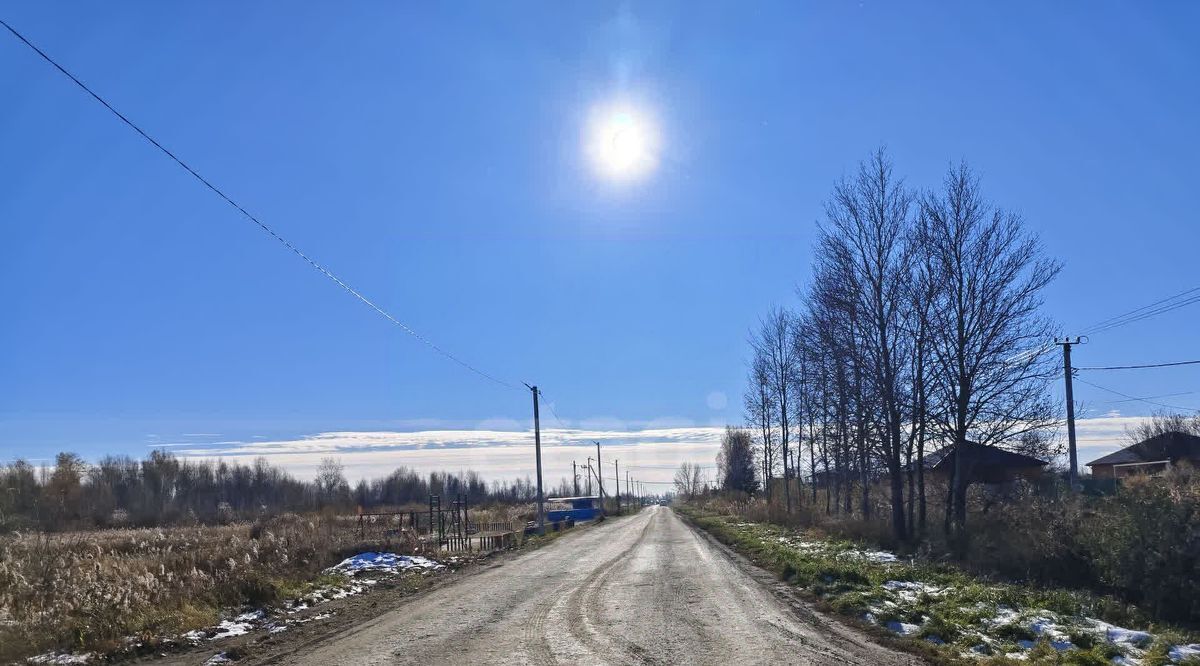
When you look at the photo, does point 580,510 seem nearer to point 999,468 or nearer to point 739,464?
point 739,464

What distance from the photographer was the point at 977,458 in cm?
2464

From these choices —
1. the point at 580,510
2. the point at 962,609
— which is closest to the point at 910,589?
the point at 962,609

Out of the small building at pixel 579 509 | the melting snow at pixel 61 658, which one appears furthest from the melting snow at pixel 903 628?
the small building at pixel 579 509

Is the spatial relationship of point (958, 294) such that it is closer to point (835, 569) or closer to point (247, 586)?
point (835, 569)

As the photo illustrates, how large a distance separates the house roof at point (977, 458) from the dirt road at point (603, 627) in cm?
987

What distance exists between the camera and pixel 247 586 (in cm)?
1366

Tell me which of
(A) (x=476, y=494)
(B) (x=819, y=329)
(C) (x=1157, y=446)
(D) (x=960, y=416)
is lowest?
(A) (x=476, y=494)

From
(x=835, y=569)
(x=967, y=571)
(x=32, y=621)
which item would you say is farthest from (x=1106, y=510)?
(x=32, y=621)

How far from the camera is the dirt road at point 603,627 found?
8680 millimetres

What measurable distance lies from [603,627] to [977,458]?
727 inches

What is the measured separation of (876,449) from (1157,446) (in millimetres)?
36474

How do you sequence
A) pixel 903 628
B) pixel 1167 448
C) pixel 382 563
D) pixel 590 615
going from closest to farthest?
pixel 903 628 < pixel 590 615 < pixel 382 563 < pixel 1167 448

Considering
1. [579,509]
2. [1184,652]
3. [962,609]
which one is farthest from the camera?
[579,509]

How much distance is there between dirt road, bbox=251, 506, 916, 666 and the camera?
8680mm
